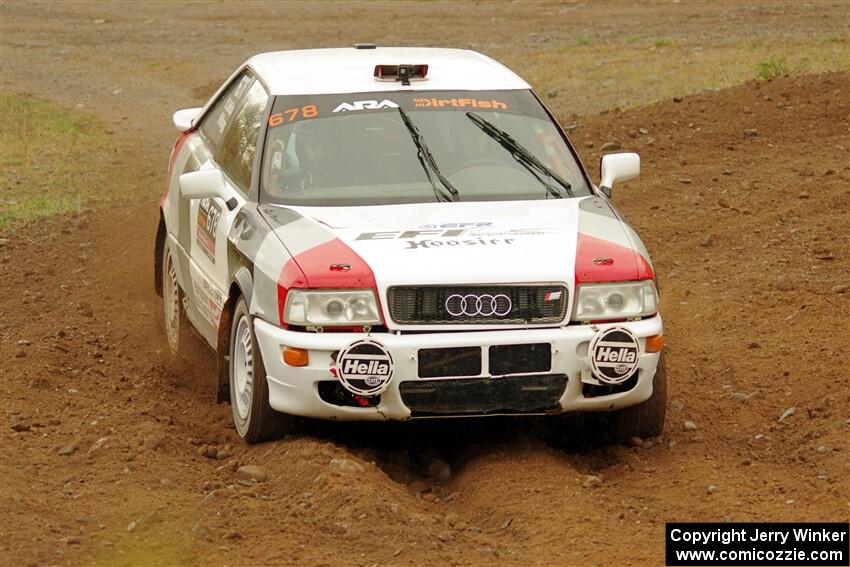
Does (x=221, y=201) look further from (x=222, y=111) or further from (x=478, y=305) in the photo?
(x=478, y=305)

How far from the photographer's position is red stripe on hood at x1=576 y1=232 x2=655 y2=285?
6.81m

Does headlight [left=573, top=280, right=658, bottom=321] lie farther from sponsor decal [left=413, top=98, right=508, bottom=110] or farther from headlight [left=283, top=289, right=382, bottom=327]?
sponsor decal [left=413, top=98, right=508, bottom=110]

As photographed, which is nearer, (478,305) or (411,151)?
(478,305)

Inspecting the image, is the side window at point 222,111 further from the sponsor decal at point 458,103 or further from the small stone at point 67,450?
the small stone at point 67,450

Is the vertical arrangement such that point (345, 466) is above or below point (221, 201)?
below

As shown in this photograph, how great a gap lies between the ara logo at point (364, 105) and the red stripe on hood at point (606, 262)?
4.69ft

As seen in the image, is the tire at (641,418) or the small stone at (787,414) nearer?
the tire at (641,418)

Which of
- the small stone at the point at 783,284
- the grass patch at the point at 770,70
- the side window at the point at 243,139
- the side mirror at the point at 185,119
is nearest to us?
the side window at the point at 243,139

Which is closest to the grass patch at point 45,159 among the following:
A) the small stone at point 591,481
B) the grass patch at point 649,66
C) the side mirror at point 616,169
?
the grass patch at point 649,66

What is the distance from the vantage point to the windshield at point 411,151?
768 centimetres

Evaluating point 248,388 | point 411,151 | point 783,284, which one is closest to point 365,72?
point 411,151

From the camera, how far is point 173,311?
376 inches

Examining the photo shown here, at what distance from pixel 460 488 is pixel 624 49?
1679 cm

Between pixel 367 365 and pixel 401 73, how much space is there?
211cm
